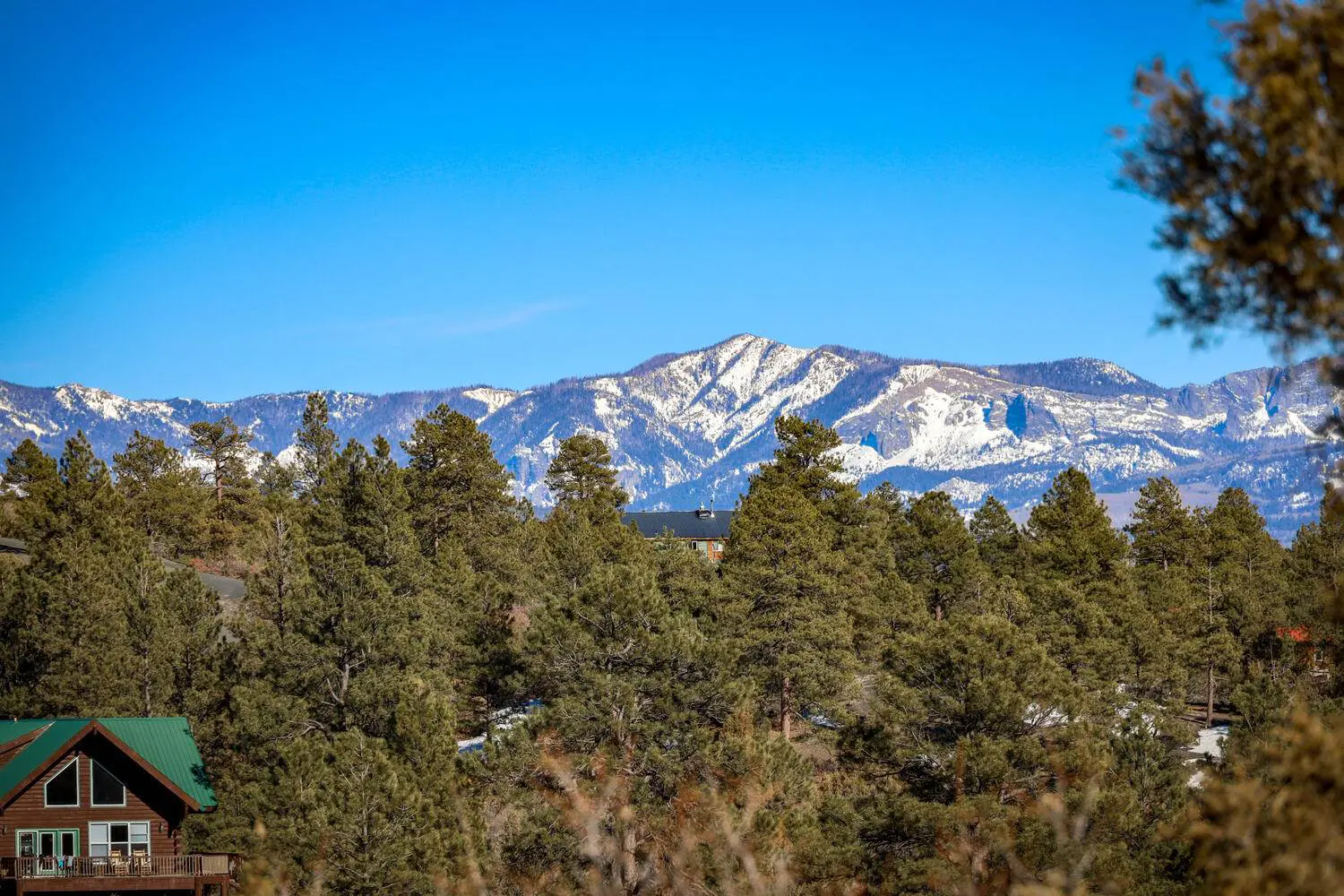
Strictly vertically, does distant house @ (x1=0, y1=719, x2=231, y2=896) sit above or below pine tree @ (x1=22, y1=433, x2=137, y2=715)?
below

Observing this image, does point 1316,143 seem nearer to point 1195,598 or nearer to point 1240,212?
point 1240,212

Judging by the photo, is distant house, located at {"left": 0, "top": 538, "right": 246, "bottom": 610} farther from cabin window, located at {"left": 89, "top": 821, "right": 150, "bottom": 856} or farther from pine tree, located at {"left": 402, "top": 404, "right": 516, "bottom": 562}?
cabin window, located at {"left": 89, "top": 821, "right": 150, "bottom": 856}

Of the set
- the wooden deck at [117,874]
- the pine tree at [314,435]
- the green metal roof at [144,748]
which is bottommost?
the wooden deck at [117,874]

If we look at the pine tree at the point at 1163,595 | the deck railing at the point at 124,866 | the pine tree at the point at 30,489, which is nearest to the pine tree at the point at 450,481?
the pine tree at the point at 30,489

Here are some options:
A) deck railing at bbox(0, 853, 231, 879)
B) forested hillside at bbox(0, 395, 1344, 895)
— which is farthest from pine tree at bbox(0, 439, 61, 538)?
deck railing at bbox(0, 853, 231, 879)

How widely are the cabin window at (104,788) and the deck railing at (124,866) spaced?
1588 mm

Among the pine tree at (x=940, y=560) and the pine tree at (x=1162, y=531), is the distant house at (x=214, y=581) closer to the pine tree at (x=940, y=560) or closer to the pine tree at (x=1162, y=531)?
the pine tree at (x=940, y=560)

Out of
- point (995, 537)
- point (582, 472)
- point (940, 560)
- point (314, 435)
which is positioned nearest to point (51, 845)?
point (940, 560)

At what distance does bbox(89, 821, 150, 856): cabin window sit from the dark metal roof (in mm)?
101041

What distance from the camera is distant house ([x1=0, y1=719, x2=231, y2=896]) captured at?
3312 centimetres

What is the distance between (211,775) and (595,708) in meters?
13.8

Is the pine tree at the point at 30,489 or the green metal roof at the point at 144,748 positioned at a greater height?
the pine tree at the point at 30,489

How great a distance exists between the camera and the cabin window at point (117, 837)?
34.4m

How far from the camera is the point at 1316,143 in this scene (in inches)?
237
